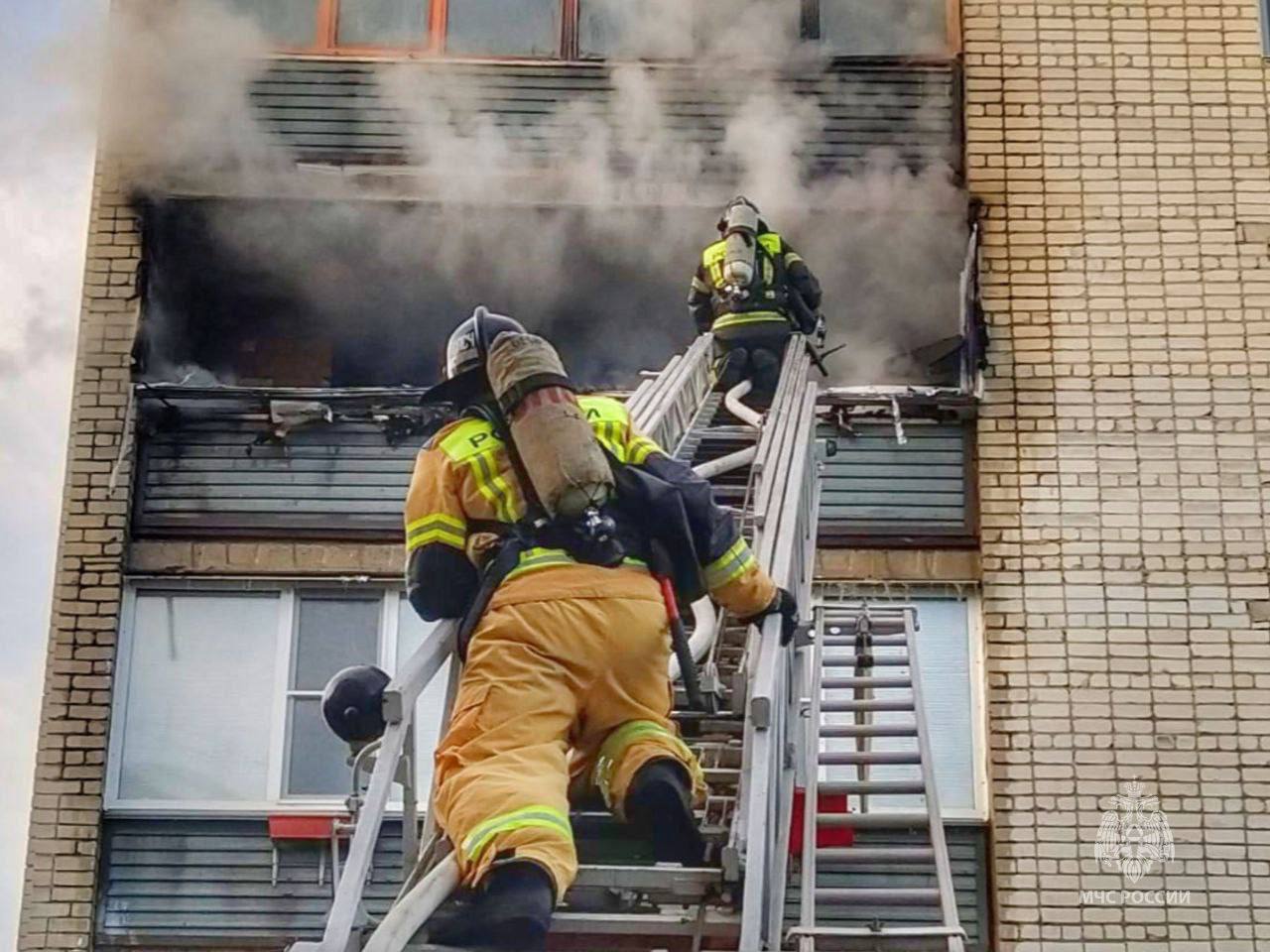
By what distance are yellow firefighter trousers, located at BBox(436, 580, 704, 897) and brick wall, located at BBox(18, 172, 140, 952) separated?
454cm

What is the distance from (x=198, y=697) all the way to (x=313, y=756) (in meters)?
0.60

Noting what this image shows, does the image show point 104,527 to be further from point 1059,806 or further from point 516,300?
point 1059,806

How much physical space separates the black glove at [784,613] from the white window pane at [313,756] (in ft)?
13.3

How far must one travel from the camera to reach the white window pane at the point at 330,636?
873 cm

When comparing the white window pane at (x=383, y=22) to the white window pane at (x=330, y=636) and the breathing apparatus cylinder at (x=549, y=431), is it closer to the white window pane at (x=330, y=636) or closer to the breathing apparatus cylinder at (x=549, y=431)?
the white window pane at (x=330, y=636)

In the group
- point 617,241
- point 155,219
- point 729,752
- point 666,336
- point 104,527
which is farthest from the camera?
point 666,336

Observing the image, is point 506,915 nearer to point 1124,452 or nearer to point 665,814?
point 665,814

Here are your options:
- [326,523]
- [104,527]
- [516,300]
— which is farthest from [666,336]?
[104,527]

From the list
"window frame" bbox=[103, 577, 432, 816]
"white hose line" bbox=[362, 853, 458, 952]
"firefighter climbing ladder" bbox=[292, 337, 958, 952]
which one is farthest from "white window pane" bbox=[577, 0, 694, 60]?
"white hose line" bbox=[362, 853, 458, 952]

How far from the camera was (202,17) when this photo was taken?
9.75 meters

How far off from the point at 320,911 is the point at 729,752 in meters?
3.51

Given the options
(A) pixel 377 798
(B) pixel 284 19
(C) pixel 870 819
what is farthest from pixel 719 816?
(B) pixel 284 19

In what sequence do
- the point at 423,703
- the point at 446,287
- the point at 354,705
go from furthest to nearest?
the point at 446,287 < the point at 423,703 < the point at 354,705

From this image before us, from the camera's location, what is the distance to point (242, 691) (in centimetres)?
867
